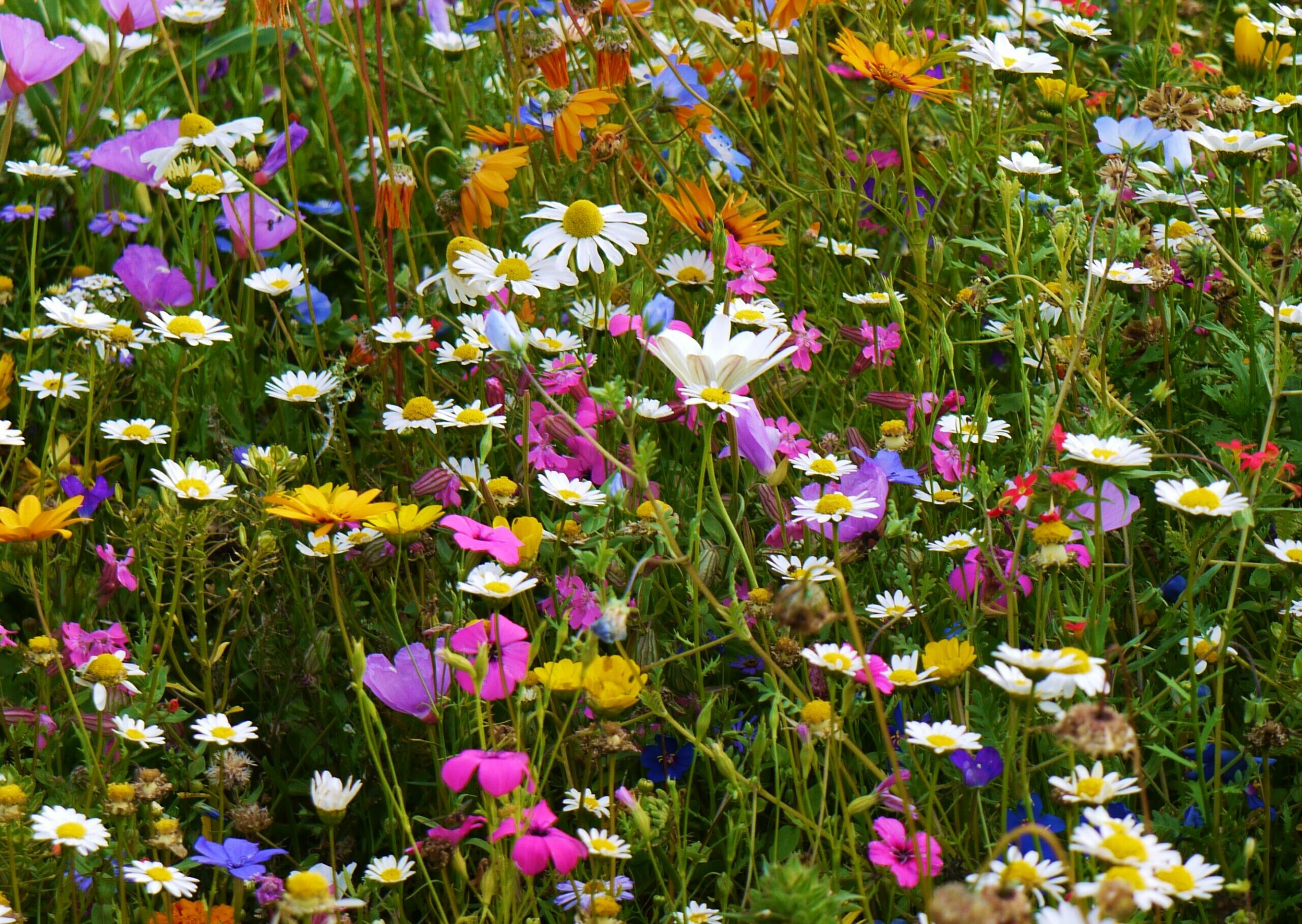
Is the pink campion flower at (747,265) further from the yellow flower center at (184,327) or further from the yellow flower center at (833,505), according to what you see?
the yellow flower center at (184,327)

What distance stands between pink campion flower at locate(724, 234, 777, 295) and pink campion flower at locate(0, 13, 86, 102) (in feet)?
3.27

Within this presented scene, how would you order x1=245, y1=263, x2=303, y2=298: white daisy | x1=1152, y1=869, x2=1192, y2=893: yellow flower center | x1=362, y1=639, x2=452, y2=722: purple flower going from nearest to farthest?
x1=1152, y1=869, x2=1192, y2=893: yellow flower center → x1=362, y1=639, x2=452, y2=722: purple flower → x1=245, y1=263, x2=303, y2=298: white daisy

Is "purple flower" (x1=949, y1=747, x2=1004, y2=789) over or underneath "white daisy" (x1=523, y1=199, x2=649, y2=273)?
underneath

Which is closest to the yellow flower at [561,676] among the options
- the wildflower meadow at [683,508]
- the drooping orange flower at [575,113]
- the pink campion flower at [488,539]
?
the wildflower meadow at [683,508]

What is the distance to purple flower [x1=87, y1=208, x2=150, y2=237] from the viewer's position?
2203 mm

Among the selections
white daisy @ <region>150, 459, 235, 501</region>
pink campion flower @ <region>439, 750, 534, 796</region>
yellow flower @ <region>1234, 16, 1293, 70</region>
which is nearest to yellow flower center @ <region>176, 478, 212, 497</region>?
white daisy @ <region>150, 459, 235, 501</region>

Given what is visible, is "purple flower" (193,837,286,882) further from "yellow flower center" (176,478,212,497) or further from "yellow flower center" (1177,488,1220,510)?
"yellow flower center" (1177,488,1220,510)

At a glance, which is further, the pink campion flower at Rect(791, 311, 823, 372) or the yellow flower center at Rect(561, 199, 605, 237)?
the pink campion flower at Rect(791, 311, 823, 372)

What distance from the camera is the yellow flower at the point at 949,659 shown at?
1.08 metres

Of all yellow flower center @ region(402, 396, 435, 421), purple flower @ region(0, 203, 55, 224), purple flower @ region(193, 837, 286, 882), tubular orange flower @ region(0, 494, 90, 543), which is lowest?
purple flower @ region(193, 837, 286, 882)

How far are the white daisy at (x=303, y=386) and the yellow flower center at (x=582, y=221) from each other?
33 cm

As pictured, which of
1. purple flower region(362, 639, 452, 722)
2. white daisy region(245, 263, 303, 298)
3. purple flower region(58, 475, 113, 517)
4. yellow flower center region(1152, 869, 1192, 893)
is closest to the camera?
yellow flower center region(1152, 869, 1192, 893)

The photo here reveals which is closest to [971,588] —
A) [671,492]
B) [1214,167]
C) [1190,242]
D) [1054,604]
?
[1054,604]

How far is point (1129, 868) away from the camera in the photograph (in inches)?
31.7
